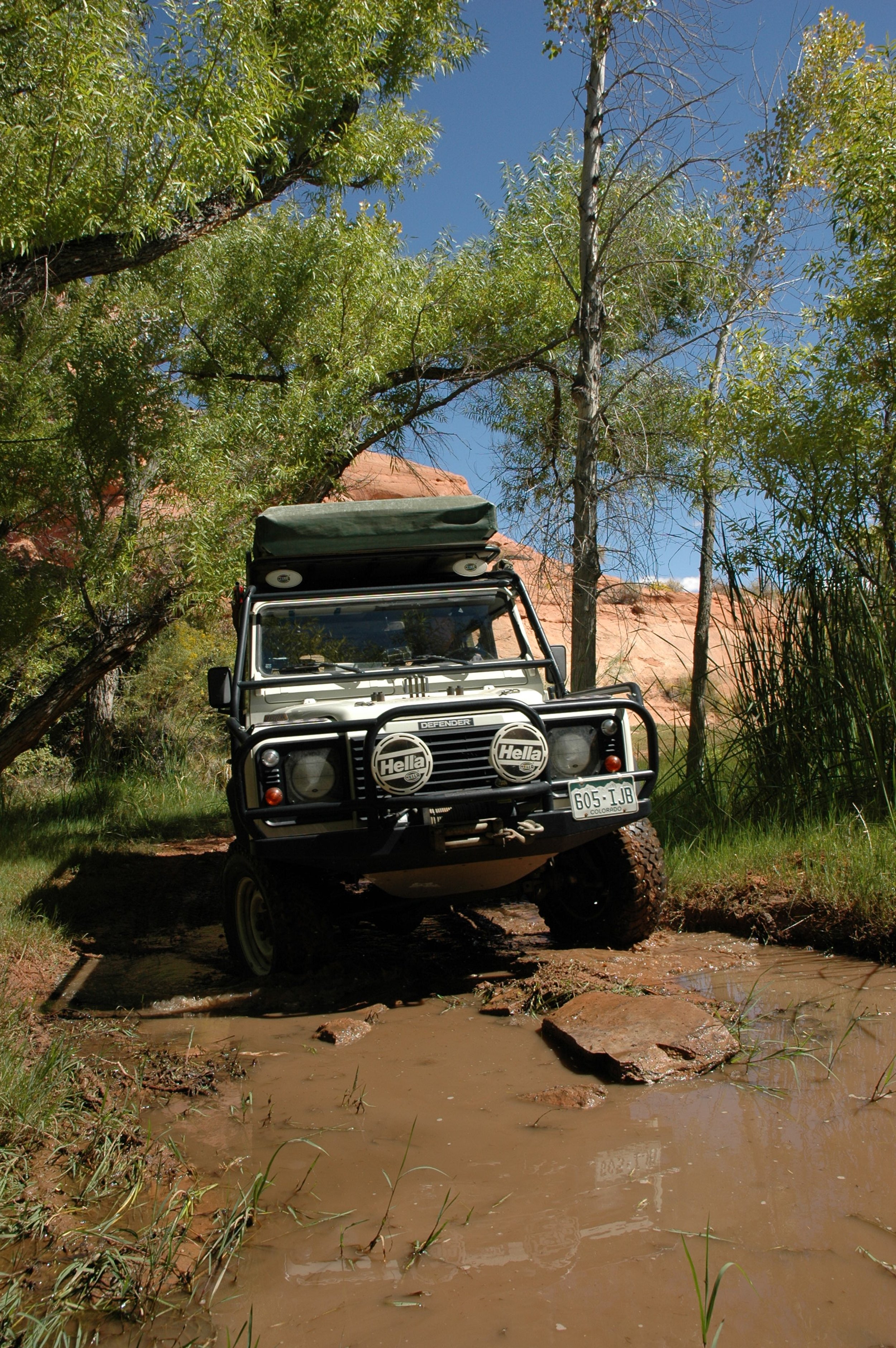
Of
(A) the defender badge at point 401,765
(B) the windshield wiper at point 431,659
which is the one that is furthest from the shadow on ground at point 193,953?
(B) the windshield wiper at point 431,659

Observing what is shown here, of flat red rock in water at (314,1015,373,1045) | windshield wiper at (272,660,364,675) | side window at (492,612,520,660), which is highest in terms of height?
side window at (492,612,520,660)

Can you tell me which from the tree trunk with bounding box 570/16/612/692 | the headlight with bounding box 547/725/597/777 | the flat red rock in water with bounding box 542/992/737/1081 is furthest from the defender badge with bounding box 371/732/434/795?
the tree trunk with bounding box 570/16/612/692

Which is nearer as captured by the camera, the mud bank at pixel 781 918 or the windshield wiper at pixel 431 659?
the mud bank at pixel 781 918

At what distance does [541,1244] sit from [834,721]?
4.53 m

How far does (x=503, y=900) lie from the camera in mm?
6637

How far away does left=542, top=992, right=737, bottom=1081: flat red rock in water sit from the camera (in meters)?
3.32

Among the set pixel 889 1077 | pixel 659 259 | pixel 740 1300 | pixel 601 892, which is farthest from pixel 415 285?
pixel 740 1300

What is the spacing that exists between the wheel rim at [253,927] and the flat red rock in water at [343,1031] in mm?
730

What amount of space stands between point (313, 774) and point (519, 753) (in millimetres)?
862

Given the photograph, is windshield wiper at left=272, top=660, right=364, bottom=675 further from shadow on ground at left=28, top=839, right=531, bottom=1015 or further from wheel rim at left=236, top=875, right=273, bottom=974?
shadow on ground at left=28, top=839, right=531, bottom=1015

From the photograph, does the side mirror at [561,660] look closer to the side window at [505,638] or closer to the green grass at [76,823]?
the side window at [505,638]

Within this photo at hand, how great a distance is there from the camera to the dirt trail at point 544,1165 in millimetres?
2115

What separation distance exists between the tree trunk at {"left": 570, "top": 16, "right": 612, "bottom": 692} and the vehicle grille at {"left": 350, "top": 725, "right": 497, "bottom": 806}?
3313mm

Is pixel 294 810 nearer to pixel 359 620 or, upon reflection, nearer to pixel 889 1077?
pixel 359 620
